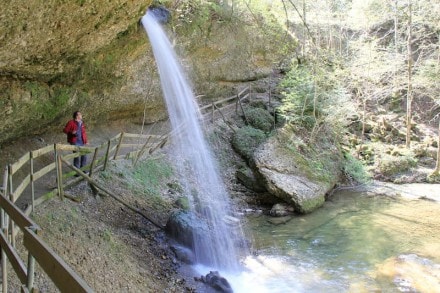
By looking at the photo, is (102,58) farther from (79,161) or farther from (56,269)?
(56,269)

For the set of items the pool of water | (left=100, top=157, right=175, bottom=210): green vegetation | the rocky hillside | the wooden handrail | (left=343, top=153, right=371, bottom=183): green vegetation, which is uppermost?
the rocky hillside

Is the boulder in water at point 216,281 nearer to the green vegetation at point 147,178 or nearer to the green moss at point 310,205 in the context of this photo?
the green vegetation at point 147,178

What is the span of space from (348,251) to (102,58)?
878 centimetres

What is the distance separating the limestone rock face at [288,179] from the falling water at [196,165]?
1637 mm

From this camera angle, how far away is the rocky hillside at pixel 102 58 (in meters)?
7.17

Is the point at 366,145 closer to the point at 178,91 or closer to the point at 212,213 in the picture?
the point at 178,91

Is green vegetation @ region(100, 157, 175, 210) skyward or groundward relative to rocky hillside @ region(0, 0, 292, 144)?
groundward

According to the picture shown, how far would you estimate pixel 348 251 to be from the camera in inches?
398

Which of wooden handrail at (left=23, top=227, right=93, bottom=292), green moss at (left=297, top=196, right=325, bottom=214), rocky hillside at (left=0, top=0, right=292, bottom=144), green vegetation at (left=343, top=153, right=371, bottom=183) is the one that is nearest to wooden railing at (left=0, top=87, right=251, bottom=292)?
wooden handrail at (left=23, top=227, right=93, bottom=292)

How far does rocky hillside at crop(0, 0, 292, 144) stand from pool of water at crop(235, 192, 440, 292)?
17.4 feet

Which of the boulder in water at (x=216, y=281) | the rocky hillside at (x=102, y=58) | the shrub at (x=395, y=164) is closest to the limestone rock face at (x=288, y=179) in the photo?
the shrub at (x=395, y=164)

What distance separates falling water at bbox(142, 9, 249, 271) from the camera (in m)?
9.12

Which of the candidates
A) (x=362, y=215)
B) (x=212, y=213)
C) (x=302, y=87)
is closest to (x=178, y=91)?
(x=302, y=87)

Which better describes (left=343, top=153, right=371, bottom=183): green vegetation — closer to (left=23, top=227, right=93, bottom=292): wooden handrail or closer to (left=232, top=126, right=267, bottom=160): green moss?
(left=232, top=126, right=267, bottom=160): green moss
